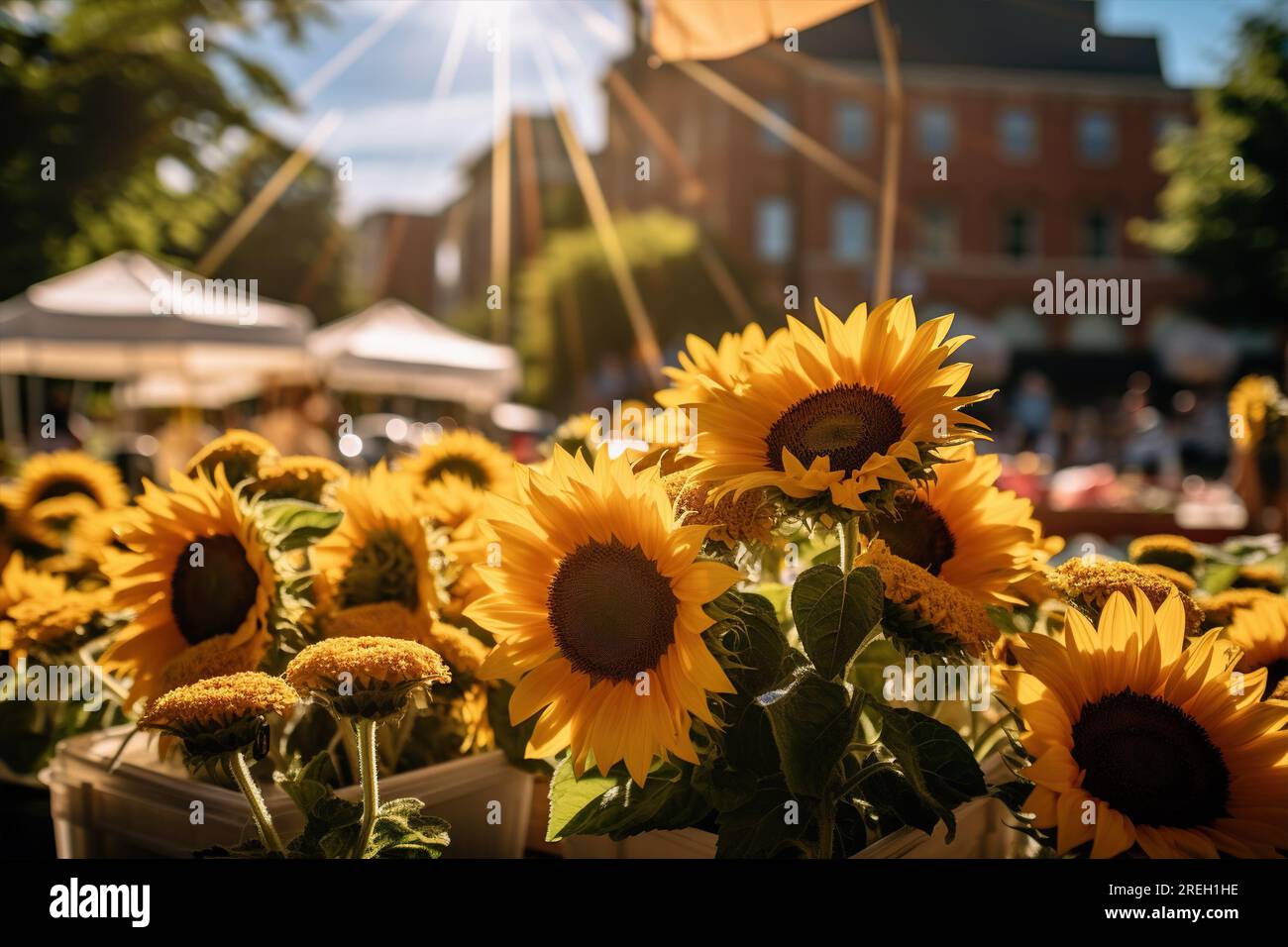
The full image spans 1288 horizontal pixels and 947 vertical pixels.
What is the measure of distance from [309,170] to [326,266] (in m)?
24.4

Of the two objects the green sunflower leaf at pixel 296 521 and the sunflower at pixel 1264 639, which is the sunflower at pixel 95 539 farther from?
the sunflower at pixel 1264 639

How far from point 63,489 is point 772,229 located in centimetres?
3450

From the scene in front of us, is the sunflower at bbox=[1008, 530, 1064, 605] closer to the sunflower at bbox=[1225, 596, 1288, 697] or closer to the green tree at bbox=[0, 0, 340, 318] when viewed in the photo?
the sunflower at bbox=[1225, 596, 1288, 697]

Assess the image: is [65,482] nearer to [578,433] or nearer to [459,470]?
[459,470]

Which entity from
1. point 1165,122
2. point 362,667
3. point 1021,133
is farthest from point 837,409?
point 1165,122

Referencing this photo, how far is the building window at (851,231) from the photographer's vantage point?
3416 cm

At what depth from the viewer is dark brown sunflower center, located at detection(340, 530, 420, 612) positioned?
3.57ft

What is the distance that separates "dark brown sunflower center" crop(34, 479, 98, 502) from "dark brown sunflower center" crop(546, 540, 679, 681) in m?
1.64

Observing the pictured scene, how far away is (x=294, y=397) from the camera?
9938 mm

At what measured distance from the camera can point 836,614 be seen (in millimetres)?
760

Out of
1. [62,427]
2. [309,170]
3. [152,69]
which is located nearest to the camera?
[152,69]

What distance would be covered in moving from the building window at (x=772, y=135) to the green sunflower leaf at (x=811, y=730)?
35216mm

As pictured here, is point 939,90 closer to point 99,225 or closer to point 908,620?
point 99,225

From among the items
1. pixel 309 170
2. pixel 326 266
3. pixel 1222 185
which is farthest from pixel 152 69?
pixel 326 266
